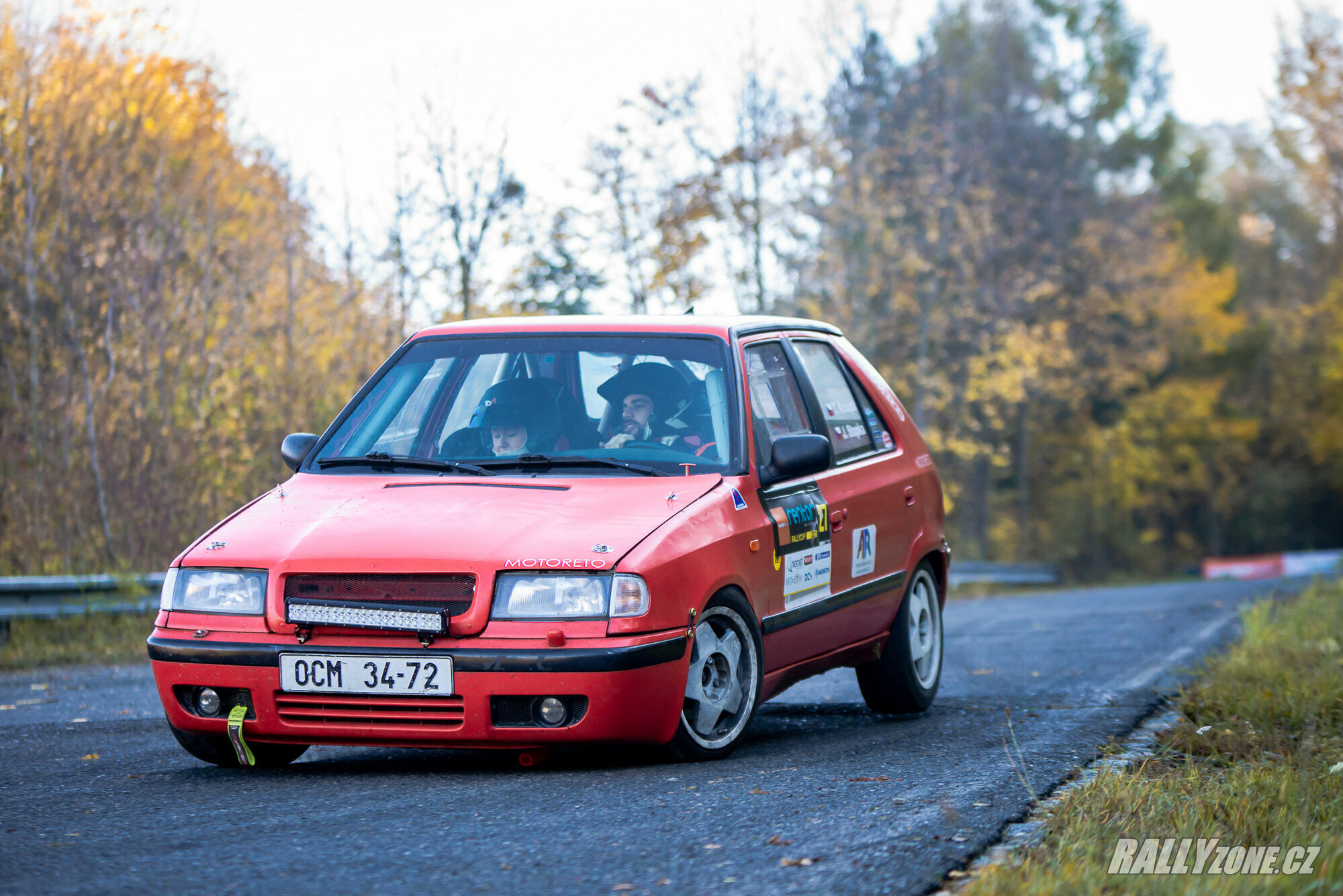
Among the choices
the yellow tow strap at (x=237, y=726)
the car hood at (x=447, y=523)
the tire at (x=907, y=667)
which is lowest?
the tire at (x=907, y=667)

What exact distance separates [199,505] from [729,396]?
25.7 feet

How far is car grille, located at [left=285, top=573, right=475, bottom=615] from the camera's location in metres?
4.69

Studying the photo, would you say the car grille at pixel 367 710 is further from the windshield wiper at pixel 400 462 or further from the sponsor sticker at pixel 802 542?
the sponsor sticker at pixel 802 542

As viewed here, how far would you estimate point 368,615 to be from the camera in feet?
15.4

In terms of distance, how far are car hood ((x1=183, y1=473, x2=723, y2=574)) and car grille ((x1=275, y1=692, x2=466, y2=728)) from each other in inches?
16.1

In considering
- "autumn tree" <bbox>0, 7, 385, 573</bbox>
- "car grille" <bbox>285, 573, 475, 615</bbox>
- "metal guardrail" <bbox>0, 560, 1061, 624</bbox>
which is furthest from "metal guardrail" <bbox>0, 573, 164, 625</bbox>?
"car grille" <bbox>285, 573, 475, 615</bbox>

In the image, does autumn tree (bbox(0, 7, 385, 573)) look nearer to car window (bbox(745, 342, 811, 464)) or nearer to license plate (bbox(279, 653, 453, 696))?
car window (bbox(745, 342, 811, 464))

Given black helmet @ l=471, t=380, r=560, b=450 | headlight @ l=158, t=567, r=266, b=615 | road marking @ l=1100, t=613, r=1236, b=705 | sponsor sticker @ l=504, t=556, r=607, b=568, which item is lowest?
road marking @ l=1100, t=613, r=1236, b=705

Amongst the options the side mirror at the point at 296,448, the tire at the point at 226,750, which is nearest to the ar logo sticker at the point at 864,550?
the side mirror at the point at 296,448

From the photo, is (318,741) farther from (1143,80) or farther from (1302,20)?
(1143,80)

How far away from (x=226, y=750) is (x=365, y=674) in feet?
2.47

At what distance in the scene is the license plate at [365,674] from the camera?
15.3 feet

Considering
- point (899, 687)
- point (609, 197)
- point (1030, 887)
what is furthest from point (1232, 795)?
point (609, 197)

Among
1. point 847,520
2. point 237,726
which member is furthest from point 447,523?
point 847,520
